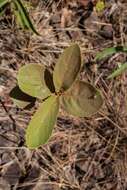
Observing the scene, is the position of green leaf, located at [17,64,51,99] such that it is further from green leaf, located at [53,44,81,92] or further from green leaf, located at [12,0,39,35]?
green leaf, located at [12,0,39,35]

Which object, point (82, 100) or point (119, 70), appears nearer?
point (82, 100)

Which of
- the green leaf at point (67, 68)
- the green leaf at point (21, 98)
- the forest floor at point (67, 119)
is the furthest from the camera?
the forest floor at point (67, 119)

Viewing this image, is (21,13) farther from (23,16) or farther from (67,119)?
(67,119)

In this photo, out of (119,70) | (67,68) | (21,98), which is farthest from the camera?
(119,70)

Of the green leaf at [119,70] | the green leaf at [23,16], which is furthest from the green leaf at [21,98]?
the green leaf at [119,70]

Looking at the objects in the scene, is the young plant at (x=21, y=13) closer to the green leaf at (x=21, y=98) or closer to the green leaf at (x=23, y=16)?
the green leaf at (x=23, y=16)

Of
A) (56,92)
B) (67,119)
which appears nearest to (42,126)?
(56,92)

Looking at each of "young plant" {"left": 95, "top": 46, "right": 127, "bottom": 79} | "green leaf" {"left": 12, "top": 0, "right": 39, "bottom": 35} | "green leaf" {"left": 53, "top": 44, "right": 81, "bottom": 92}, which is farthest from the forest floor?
"green leaf" {"left": 53, "top": 44, "right": 81, "bottom": 92}
